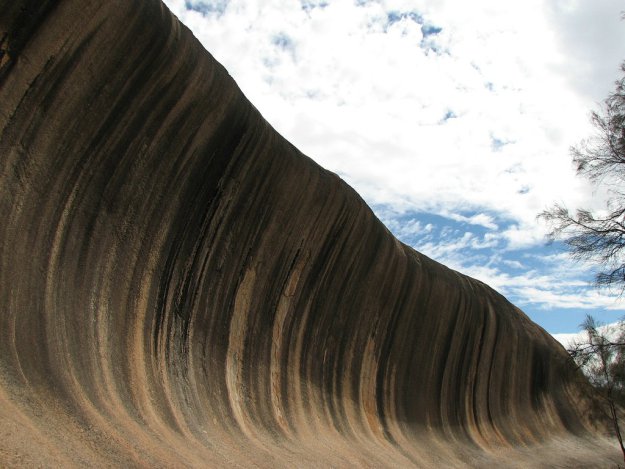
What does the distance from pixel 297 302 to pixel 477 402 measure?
298 inches

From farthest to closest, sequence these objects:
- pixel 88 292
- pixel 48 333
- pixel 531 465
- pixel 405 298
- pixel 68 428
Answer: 1. pixel 531 465
2. pixel 405 298
3. pixel 88 292
4. pixel 48 333
5. pixel 68 428

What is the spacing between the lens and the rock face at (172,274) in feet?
18.0

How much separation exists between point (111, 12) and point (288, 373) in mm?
5804

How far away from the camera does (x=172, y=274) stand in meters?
7.51

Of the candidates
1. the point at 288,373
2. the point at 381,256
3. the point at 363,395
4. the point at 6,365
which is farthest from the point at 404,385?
the point at 6,365

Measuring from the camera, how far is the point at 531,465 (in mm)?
14727

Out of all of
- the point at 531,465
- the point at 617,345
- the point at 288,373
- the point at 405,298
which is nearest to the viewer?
the point at 288,373

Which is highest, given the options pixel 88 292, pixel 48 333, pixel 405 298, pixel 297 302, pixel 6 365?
pixel 405 298

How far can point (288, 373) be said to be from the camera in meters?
9.55

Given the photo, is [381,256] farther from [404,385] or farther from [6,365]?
[6,365]

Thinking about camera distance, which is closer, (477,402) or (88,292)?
(88,292)

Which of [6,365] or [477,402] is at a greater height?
[477,402]

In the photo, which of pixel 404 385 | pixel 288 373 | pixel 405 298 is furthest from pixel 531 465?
pixel 288 373

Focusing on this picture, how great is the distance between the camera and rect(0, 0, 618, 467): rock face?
18.0 ft
